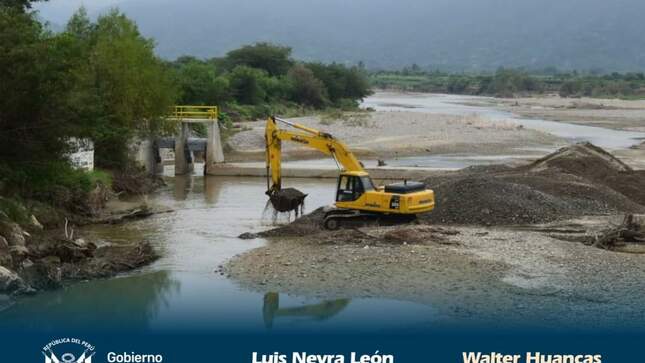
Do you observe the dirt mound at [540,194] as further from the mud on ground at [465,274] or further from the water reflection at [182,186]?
the water reflection at [182,186]

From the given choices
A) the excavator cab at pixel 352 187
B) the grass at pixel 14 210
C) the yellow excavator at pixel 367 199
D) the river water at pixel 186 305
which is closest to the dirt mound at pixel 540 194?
the yellow excavator at pixel 367 199

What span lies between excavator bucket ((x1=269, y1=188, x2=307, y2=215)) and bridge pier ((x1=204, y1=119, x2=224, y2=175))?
18.5m

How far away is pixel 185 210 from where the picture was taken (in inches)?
1389

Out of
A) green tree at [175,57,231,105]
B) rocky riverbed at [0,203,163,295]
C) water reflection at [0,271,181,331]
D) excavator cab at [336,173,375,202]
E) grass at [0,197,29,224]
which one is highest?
green tree at [175,57,231,105]

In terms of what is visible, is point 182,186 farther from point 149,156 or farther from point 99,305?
point 99,305

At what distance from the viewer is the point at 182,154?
49750 mm

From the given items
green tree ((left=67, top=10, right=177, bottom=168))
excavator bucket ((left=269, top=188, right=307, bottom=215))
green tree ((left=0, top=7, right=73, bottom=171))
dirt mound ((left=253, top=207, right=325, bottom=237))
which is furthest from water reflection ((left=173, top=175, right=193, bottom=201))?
green tree ((left=0, top=7, right=73, bottom=171))

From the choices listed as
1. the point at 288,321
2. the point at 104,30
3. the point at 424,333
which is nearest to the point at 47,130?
the point at 288,321

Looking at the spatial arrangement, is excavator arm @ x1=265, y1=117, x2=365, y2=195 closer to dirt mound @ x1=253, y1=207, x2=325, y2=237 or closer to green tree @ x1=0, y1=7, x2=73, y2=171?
dirt mound @ x1=253, y1=207, x2=325, y2=237

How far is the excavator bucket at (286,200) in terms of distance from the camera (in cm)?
3062

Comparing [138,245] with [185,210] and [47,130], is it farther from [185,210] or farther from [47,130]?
[185,210]

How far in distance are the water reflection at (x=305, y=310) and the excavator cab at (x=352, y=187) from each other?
8275mm

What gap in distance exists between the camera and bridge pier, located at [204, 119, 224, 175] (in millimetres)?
49031

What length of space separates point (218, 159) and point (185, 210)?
52.7ft
